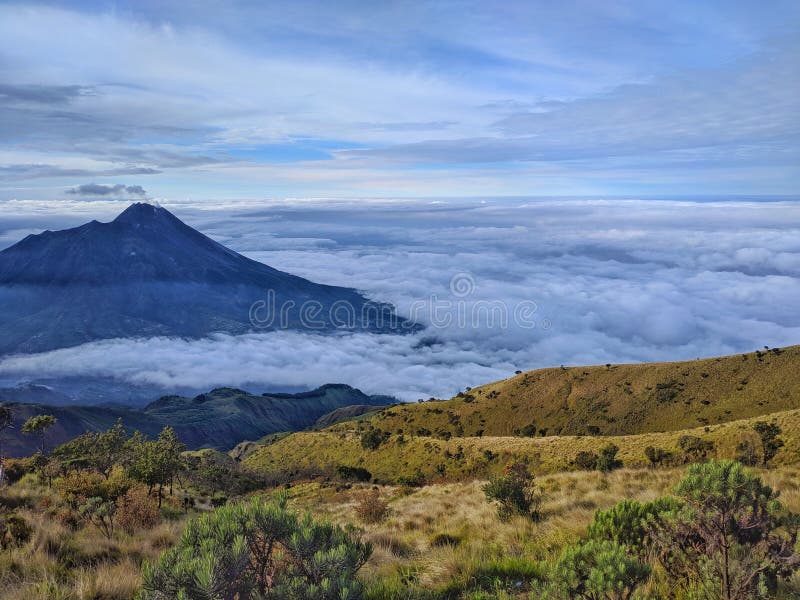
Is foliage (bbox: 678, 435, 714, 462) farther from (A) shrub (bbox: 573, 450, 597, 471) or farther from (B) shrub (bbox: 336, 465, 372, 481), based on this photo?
(B) shrub (bbox: 336, 465, 372, 481)

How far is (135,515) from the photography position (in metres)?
11.8

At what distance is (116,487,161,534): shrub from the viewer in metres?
11.4

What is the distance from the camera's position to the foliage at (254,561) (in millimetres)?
4227

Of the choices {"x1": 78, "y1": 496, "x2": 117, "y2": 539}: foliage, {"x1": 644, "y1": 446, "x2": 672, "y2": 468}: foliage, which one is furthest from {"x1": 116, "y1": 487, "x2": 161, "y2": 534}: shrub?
{"x1": 644, "y1": 446, "x2": 672, "y2": 468}: foliage

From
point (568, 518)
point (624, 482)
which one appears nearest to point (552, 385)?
point (624, 482)

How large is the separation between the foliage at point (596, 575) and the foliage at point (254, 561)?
206 cm

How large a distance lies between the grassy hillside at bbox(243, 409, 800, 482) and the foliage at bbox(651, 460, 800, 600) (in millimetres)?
16234

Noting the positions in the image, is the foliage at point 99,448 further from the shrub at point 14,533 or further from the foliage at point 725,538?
the foliage at point 725,538

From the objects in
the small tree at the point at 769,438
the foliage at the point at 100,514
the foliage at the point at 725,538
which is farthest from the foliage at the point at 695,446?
the foliage at the point at 100,514

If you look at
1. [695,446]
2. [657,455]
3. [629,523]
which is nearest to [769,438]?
[695,446]

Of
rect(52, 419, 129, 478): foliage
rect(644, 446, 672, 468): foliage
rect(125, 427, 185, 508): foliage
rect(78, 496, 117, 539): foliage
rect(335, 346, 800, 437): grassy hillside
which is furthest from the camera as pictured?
rect(335, 346, 800, 437): grassy hillside

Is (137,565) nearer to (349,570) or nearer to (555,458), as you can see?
(349,570)

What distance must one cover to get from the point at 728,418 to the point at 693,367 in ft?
53.7

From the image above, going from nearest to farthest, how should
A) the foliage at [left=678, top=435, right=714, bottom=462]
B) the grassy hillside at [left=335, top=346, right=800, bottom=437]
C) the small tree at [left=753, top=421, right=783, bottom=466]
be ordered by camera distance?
the small tree at [left=753, top=421, right=783, bottom=466], the foliage at [left=678, top=435, right=714, bottom=462], the grassy hillside at [left=335, top=346, right=800, bottom=437]
